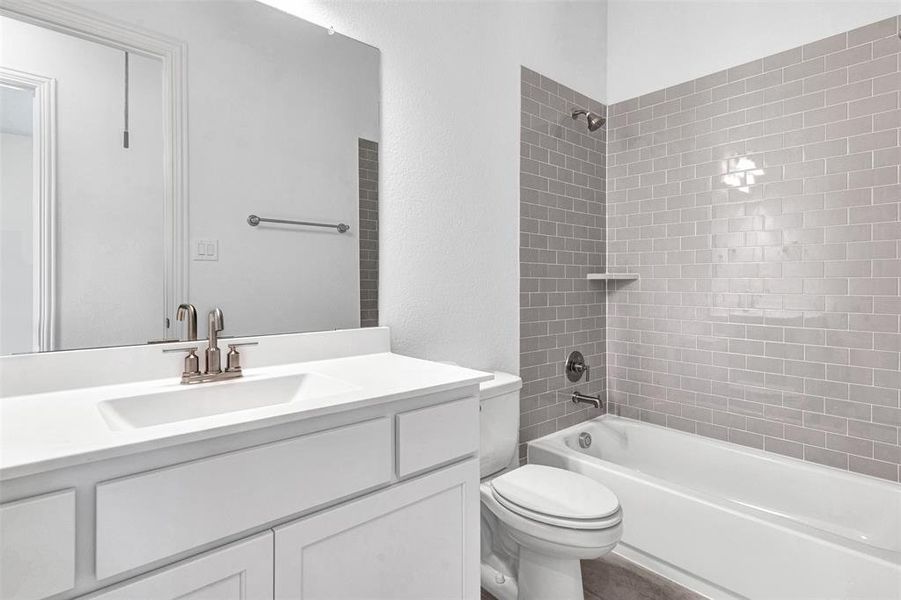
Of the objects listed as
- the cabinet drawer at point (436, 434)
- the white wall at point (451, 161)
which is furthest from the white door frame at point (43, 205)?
the cabinet drawer at point (436, 434)

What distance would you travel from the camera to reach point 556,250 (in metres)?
2.38

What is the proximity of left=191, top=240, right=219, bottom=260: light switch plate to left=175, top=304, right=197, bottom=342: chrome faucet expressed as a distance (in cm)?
15

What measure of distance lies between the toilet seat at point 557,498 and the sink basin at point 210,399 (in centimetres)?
78

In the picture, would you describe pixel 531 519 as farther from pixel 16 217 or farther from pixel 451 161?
pixel 16 217

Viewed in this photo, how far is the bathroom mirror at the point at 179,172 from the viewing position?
42.4 inches

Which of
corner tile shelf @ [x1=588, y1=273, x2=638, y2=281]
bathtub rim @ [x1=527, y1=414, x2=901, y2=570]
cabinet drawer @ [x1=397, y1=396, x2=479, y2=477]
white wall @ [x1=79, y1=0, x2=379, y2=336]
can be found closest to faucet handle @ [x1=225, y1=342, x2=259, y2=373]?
white wall @ [x1=79, y1=0, x2=379, y2=336]

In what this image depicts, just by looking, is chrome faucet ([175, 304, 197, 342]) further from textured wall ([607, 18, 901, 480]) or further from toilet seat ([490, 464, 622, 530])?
textured wall ([607, 18, 901, 480])

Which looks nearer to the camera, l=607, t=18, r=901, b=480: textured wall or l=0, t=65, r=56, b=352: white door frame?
l=0, t=65, r=56, b=352: white door frame

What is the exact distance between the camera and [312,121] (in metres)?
1.54

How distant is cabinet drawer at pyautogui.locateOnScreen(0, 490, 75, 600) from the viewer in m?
0.64

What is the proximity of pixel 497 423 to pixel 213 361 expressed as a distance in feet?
3.36

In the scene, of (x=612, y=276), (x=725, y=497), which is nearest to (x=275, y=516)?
(x=725, y=497)

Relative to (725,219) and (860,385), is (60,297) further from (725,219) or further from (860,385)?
(860,385)

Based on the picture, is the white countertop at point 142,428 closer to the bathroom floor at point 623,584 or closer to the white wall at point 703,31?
the bathroom floor at point 623,584
